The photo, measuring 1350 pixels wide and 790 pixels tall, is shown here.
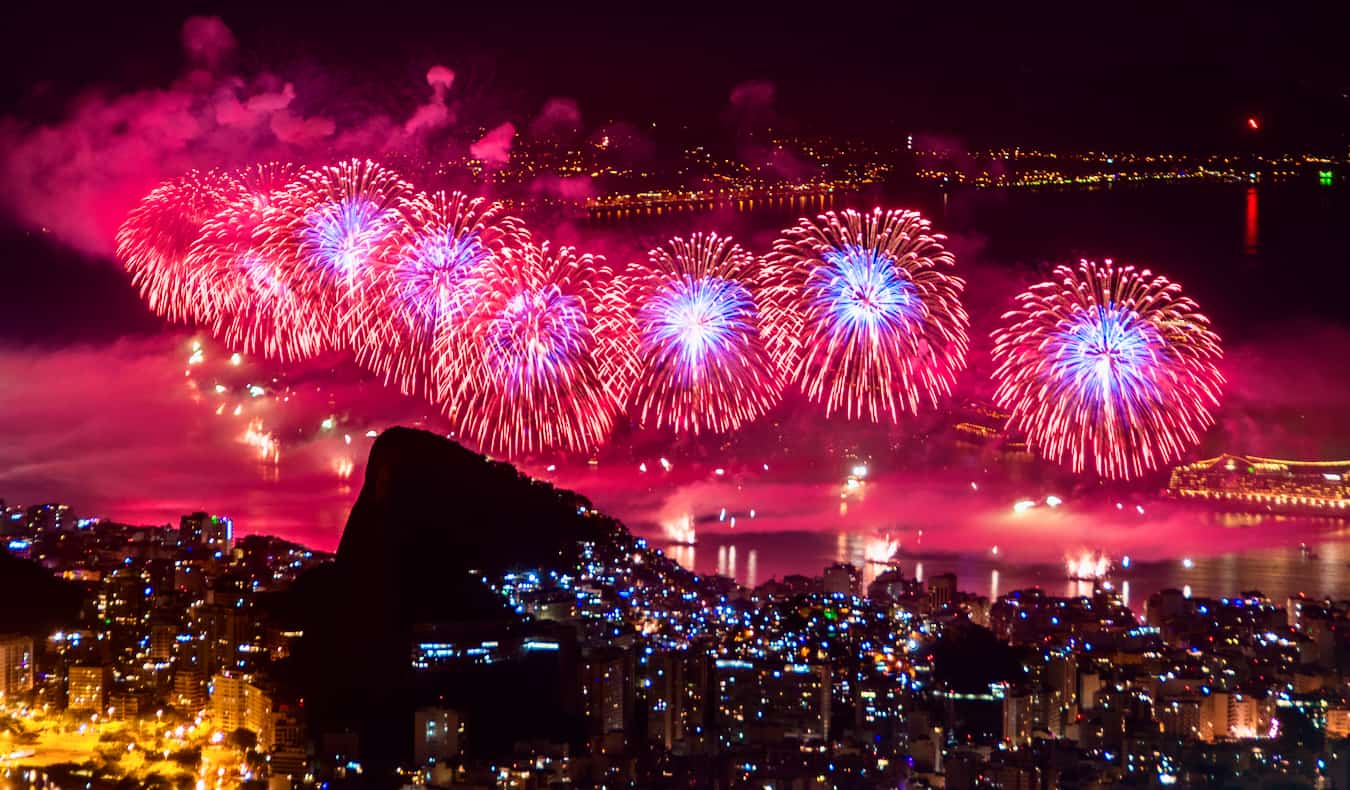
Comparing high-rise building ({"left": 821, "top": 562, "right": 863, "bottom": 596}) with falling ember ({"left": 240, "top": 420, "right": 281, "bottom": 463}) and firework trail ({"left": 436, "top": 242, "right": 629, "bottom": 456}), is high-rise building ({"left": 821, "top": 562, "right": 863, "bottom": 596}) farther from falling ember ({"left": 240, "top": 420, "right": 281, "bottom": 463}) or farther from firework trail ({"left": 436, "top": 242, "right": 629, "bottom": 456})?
falling ember ({"left": 240, "top": 420, "right": 281, "bottom": 463})

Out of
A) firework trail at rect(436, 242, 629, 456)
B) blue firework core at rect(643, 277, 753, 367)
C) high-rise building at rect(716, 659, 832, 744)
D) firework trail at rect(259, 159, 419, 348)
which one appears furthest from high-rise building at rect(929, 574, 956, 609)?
firework trail at rect(259, 159, 419, 348)

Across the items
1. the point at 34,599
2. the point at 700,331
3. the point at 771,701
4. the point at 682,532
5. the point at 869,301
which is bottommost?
the point at 771,701

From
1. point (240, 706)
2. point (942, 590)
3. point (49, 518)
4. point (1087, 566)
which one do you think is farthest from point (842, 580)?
point (49, 518)

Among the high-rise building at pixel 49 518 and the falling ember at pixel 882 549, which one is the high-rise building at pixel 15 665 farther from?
the falling ember at pixel 882 549

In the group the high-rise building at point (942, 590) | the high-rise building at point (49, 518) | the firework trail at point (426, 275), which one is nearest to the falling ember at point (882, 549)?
the high-rise building at point (942, 590)

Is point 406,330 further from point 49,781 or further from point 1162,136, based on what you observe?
point 1162,136

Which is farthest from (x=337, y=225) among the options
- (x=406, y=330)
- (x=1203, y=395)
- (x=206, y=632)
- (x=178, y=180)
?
(x=1203, y=395)

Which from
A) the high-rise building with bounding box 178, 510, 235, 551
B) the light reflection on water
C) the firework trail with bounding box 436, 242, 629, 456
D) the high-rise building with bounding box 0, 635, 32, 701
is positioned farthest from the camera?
the high-rise building with bounding box 178, 510, 235, 551

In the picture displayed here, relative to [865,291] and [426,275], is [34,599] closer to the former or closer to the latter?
[426,275]
